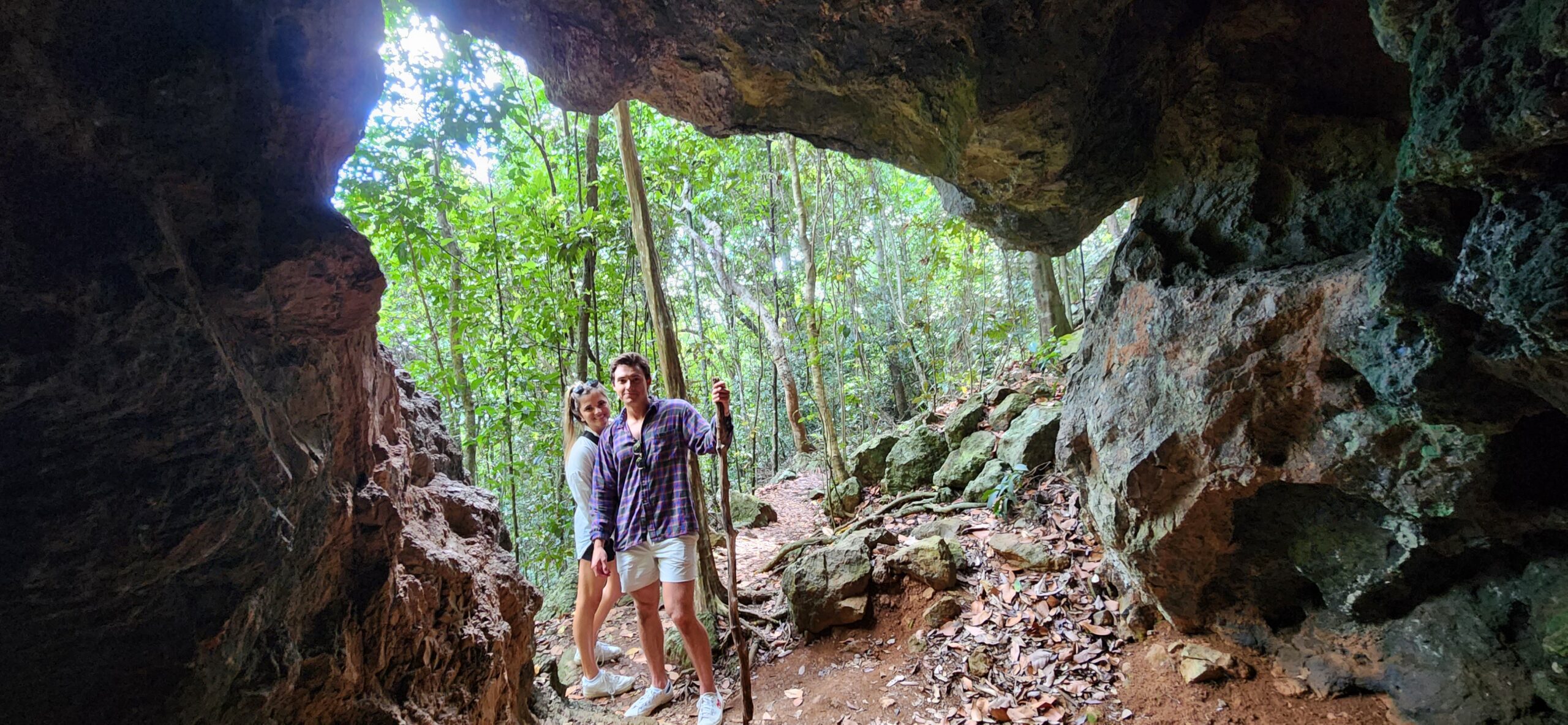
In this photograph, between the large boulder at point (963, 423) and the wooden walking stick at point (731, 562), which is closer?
the wooden walking stick at point (731, 562)

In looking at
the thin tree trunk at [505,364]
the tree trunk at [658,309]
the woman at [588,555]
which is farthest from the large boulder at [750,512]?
the woman at [588,555]

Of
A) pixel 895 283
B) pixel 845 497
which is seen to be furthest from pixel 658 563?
pixel 895 283

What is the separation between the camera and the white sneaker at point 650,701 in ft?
13.1

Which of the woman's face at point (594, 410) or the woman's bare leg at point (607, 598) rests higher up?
the woman's face at point (594, 410)

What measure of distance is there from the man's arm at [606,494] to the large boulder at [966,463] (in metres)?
3.69

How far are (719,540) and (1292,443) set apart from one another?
19.0 feet

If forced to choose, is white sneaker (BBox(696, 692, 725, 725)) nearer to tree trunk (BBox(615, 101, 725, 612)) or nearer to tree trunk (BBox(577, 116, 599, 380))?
tree trunk (BBox(615, 101, 725, 612))

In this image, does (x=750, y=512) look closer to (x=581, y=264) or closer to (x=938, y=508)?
(x=938, y=508)

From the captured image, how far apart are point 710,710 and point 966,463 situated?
3700 millimetres

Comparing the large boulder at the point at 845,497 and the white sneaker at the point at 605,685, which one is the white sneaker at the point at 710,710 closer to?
the white sneaker at the point at 605,685

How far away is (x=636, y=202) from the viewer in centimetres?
496

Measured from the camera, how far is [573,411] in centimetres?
445

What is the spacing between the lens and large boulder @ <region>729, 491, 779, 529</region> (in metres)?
8.37

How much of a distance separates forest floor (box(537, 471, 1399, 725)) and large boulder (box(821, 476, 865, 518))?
101 inches
